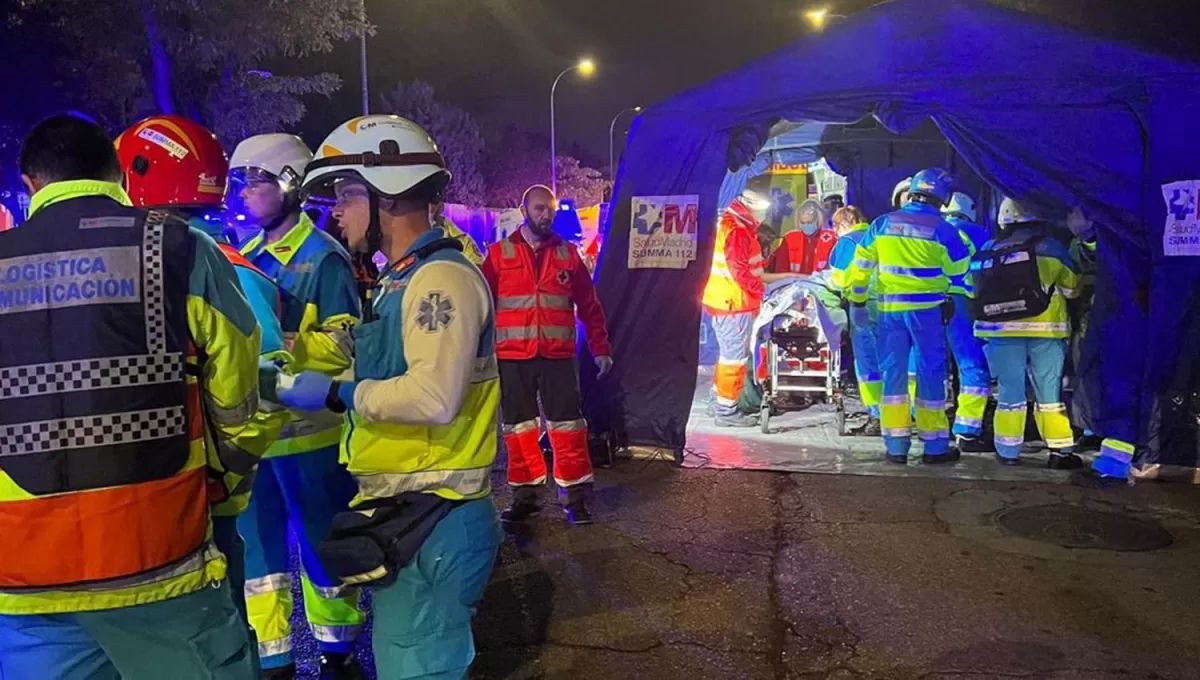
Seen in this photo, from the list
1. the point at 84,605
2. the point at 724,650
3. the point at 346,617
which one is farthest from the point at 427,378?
the point at 724,650

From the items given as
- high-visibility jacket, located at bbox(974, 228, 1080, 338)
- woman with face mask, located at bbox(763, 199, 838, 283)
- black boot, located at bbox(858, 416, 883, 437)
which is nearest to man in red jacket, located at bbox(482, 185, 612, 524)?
black boot, located at bbox(858, 416, 883, 437)

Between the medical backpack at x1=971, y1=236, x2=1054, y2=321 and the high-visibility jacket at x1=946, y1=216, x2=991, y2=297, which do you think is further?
the high-visibility jacket at x1=946, y1=216, x2=991, y2=297

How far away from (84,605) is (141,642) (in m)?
0.17

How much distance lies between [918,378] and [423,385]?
5.74m

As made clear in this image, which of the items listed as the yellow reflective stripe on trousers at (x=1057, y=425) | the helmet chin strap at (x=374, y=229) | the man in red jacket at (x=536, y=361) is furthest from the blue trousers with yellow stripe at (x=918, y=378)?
the helmet chin strap at (x=374, y=229)

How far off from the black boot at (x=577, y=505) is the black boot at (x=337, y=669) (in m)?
2.18

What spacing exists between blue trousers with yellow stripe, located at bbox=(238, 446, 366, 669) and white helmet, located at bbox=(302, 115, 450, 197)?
1.40 metres

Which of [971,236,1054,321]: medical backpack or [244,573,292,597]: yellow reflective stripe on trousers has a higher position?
[971,236,1054,321]: medical backpack

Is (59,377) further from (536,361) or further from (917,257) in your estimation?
(917,257)

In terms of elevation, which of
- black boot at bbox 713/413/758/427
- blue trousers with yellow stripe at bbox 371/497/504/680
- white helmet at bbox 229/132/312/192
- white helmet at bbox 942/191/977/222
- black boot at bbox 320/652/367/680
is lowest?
black boot at bbox 320/652/367/680

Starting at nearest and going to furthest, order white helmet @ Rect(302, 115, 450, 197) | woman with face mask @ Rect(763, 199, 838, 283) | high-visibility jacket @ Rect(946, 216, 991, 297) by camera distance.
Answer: white helmet @ Rect(302, 115, 450, 197), high-visibility jacket @ Rect(946, 216, 991, 297), woman with face mask @ Rect(763, 199, 838, 283)

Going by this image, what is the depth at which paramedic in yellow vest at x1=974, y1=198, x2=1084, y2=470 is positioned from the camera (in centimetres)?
693

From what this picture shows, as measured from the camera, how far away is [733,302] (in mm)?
8969

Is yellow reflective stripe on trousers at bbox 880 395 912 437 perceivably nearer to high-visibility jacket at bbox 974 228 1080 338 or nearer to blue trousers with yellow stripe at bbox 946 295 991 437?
blue trousers with yellow stripe at bbox 946 295 991 437
